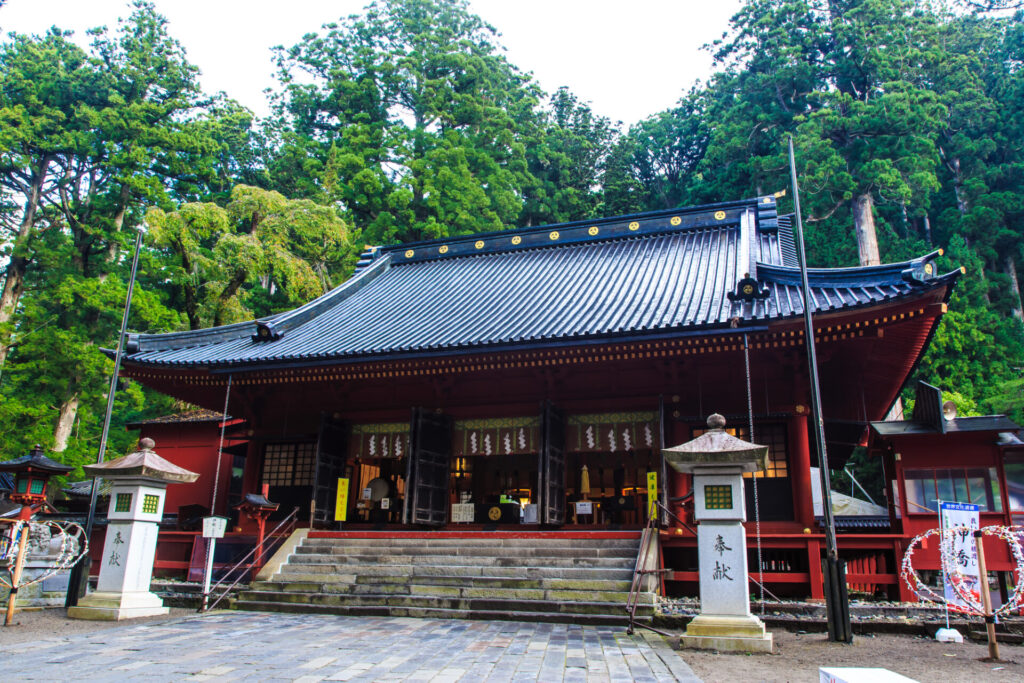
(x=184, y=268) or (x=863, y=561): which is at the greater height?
(x=184, y=268)

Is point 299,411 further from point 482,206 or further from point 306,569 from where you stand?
point 482,206

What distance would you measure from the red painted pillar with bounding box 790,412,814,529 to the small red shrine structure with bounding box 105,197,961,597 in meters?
0.04

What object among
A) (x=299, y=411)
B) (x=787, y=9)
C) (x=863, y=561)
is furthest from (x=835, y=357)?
(x=787, y=9)

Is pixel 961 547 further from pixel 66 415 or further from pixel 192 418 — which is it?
pixel 66 415

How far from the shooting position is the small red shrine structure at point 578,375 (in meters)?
11.9

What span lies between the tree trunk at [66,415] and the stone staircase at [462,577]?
15.2 m

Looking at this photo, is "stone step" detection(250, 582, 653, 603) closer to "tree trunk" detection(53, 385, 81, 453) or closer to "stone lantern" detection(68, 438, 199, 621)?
"stone lantern" detection(68, 438, 199, 621)

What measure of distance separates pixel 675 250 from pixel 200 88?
2443 centimetres

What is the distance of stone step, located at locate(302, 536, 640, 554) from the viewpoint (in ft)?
39.1

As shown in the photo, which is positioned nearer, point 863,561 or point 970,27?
point 863,561

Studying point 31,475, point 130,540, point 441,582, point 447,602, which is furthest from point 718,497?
point 31,475

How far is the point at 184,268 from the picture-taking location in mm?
22891

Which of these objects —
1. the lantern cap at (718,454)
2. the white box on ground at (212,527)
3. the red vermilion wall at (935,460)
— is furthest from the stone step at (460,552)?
the red vermilion wall at (935,460)

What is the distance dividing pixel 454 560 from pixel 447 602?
1623 millimetres
